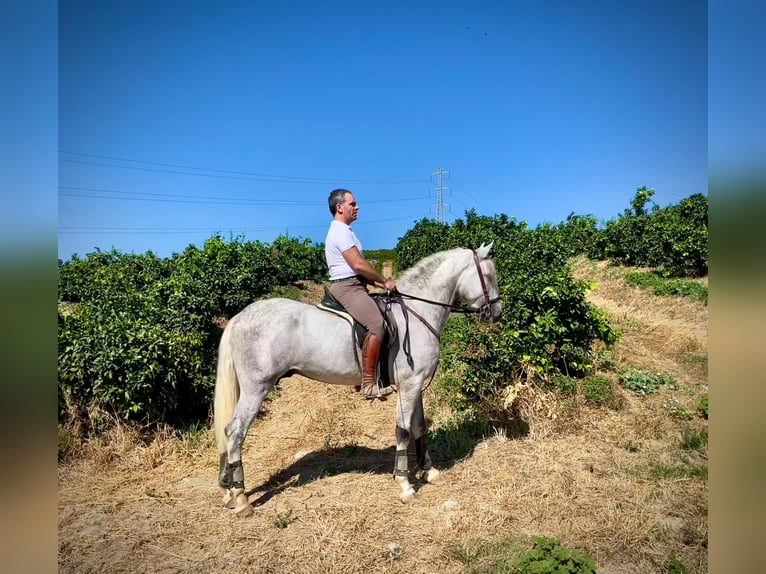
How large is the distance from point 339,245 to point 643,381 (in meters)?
6.08

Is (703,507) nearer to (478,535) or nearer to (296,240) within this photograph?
(478,535)

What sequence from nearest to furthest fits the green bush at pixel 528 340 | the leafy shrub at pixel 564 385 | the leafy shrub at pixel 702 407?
the leafy shrub at pixel 702 407 < the leafy shrub at pixel 564 385 < the green bush at pixel 528 340

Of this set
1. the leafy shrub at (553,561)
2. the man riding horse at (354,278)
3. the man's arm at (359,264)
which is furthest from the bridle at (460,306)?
the leafy shrub at (553,561)

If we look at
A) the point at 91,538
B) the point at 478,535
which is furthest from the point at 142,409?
the point at 478,535

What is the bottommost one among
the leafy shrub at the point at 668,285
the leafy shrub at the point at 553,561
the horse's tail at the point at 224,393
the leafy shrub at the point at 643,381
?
the leafy shrub at the point at 553,561

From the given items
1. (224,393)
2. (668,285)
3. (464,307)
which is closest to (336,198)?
(464,307)

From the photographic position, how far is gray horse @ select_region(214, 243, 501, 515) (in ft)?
15.4

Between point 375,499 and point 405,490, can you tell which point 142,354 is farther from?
point 405,490

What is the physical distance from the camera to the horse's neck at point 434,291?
5277 mm

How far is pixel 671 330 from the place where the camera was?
1023cm

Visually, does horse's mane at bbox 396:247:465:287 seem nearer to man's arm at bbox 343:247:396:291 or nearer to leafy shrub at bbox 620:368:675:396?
man's arm at bbox 343:247:396:291

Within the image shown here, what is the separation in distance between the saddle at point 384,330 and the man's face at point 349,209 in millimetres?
847

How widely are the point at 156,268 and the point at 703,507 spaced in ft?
69.4

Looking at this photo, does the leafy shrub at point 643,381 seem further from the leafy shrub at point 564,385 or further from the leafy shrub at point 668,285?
the leafy shrub at point 668,285
